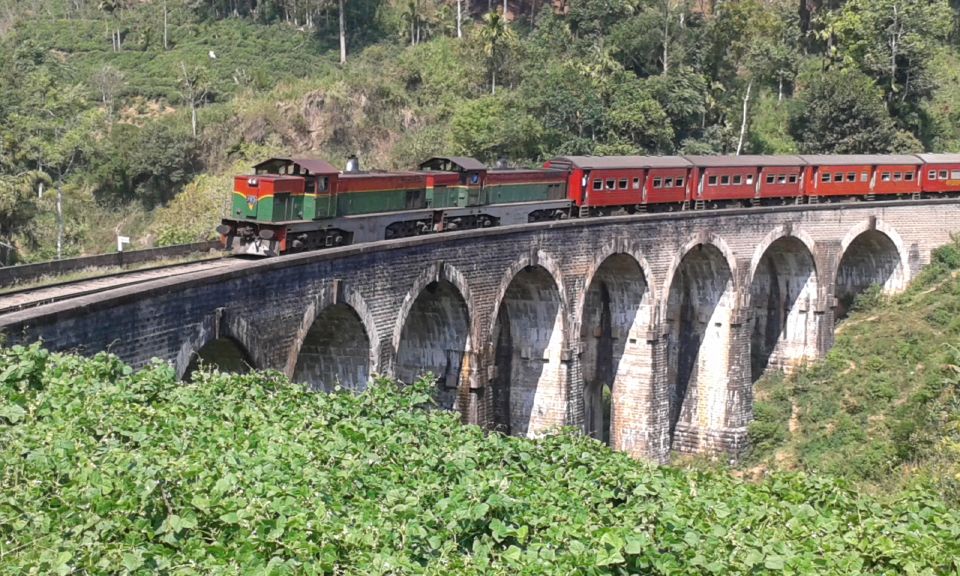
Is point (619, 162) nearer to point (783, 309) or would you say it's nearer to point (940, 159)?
point (783, 309)

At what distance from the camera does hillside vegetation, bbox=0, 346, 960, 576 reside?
11070 mm

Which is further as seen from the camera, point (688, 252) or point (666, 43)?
point (666, 43)

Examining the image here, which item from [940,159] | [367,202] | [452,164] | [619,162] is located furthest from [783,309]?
[367,202]

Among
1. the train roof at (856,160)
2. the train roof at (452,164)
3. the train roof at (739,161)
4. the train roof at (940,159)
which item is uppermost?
the train roof at (940,159)

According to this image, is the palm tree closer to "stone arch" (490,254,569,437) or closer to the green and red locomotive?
the green and red locomotive

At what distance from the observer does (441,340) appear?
31078mm

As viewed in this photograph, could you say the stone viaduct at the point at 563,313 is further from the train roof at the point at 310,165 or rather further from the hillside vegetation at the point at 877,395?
the train roof at the point at 310,165

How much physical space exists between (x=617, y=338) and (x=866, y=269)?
16.6 m

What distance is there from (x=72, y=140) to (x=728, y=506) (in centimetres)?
5131

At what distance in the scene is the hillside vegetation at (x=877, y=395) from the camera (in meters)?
34.9

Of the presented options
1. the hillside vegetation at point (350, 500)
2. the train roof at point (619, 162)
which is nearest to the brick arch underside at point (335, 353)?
the hillside vegetation at point (350, 500)

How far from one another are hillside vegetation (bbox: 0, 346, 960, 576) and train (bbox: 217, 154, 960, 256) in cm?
1051

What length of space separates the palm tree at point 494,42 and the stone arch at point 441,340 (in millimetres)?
36351

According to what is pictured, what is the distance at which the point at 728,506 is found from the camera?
14500 millimetres
